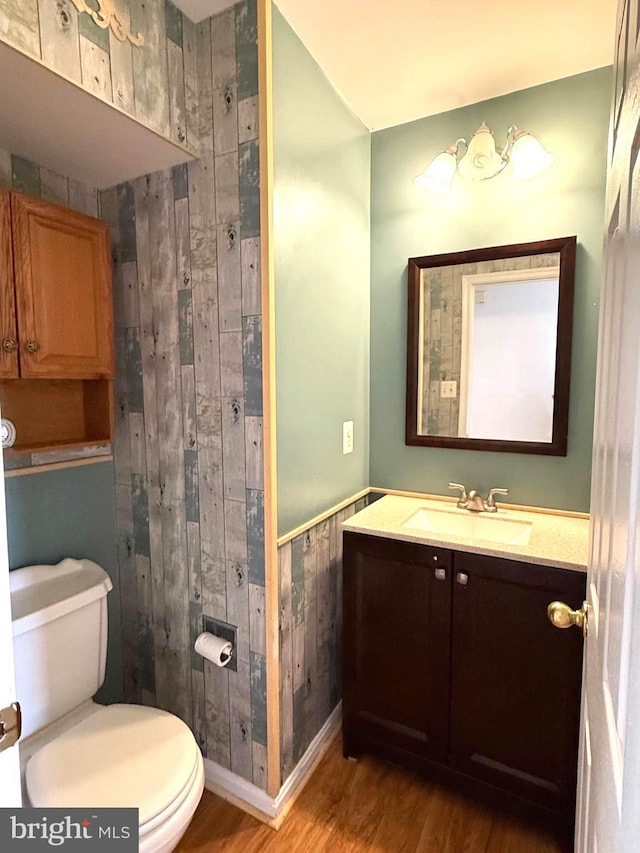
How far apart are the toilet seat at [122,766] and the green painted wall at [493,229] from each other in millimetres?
1284

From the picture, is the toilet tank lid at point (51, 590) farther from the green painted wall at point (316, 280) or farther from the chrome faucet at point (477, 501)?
the chrome faucet at point (477, 501)

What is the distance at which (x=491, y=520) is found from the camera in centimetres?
176

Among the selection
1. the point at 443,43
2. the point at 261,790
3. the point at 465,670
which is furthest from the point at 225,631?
the point at 443,43

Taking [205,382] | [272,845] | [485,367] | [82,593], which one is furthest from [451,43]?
[272,845]

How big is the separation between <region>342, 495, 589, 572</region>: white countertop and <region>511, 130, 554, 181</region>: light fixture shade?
127cm

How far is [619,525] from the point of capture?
0.60m

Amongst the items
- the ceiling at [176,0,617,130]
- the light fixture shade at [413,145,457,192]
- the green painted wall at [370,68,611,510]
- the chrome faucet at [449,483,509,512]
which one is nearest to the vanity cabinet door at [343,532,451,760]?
the chrome faucet at [449,483,509,512]

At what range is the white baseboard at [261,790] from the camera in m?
1.50

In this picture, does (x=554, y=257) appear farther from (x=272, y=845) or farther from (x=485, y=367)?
(x=272, y=845)

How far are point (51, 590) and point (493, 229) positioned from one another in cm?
209

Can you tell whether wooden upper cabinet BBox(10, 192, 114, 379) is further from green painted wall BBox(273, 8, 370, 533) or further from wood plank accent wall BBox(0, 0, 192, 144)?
green painted wall BBox(273, 8, 370, 533)

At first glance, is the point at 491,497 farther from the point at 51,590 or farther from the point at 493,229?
the point at 51,590

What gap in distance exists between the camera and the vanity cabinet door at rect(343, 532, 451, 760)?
150 centimetres

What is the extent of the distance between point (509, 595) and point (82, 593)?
1.36 metres
